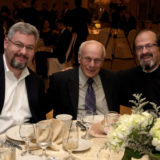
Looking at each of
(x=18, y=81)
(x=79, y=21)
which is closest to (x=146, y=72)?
(x=18, y=81)

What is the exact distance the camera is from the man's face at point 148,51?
3.03 metres

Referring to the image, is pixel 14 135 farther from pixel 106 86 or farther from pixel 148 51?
pixel 148 51

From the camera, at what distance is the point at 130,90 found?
10.2 feet

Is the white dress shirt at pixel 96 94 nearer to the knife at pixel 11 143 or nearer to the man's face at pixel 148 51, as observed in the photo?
the man's face at pixel 148 51

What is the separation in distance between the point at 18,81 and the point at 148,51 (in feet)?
4.49

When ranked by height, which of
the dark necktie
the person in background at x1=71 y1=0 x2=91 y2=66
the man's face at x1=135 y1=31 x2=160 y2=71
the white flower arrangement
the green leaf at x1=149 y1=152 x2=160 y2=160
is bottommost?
the dark necktie

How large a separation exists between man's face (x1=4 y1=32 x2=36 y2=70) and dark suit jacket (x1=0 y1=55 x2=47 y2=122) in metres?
0.09

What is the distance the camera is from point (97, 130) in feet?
6.82

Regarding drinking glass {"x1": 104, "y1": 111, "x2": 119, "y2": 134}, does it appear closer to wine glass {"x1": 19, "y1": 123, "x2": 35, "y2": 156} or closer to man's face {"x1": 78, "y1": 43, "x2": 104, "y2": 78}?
wine glass {"x1": 19, "y1": 123, "x2": 35, "y2": 156}

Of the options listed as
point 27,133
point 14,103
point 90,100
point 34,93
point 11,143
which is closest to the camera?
point 27,133

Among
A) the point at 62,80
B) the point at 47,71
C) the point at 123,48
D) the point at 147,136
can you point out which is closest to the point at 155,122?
the point at 147,136

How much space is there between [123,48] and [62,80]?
5793 mm

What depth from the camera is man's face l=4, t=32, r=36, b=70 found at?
260 centimetres

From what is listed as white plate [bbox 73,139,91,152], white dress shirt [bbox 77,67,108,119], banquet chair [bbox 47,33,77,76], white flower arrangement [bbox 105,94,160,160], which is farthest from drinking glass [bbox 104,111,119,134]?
banquet chair [bbox 47,33,77,76]
